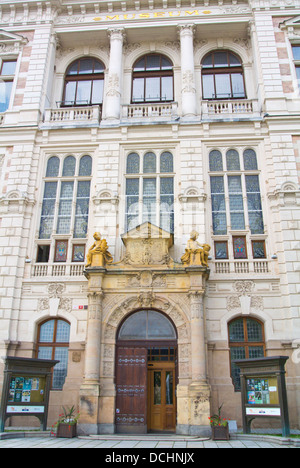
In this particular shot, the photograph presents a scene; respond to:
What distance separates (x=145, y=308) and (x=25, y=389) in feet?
18.4

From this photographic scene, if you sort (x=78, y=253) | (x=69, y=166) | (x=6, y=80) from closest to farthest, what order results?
(x=78, y=253) < (x=69, y=166) < (x=6, y=80)

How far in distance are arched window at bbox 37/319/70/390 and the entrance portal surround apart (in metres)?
1.95

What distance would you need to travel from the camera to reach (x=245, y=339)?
17469 mm

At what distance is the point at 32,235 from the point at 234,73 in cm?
1504

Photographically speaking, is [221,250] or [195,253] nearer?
[195,253]

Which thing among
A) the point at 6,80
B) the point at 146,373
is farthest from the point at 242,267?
the point at 6,80

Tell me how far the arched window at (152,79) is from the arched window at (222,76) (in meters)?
2.11

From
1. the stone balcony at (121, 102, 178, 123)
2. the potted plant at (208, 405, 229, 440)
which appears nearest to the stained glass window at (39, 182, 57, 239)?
the stone balcony at (121, 102, 178, 123)

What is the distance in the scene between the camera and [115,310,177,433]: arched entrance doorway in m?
15.9

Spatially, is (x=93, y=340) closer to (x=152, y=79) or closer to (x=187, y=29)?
(x=152, y=79)

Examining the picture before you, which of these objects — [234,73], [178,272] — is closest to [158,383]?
[178,272]

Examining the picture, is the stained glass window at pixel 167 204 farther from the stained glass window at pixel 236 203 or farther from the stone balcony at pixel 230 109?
the stone balcony at pixel 230 109

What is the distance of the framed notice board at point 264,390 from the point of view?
43.6ft

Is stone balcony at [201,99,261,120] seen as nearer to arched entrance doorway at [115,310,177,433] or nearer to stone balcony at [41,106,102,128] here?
stone balcony at [41,106,102,128]
